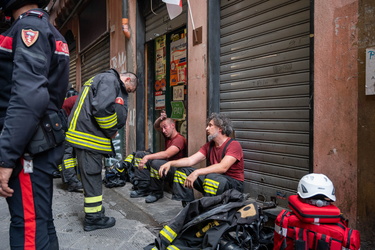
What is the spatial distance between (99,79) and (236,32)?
1.96 metres

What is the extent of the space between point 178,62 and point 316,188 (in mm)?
3635

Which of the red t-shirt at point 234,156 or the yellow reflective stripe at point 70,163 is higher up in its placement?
the red t-shirt at point 234,156

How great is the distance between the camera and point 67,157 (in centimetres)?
535

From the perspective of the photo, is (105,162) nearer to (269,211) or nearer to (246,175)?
(246,175)

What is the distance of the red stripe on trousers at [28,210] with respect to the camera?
1732 mm

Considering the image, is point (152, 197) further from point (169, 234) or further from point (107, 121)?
point (169, 234)

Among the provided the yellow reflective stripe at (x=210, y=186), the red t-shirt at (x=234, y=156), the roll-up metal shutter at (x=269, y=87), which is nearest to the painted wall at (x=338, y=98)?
the roll-up metal shutter at (x=269, y=87)

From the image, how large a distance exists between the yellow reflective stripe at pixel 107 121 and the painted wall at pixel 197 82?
147 cm

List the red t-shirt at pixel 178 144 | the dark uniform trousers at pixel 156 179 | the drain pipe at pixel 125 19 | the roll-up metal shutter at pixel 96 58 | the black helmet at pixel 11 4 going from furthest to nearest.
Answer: the roll-up metal shutter at pixel 96 58 < the drain pipe at pixel 125 19 < the red t-shirt at pixel 178 144 < the dark uniform trousers at pixel 156 179 < the black helmet at pixel 11 4

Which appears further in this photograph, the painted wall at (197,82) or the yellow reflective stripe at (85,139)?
the painted wall at (197,82)

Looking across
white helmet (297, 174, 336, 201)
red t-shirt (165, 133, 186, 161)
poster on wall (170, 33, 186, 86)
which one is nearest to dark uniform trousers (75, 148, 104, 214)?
red t-shirt (165, 133, 186, 161)

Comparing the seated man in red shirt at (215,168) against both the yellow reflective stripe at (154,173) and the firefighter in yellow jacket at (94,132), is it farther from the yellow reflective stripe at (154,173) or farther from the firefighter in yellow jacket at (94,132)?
the firefighter in yellow jacket at (94,132)

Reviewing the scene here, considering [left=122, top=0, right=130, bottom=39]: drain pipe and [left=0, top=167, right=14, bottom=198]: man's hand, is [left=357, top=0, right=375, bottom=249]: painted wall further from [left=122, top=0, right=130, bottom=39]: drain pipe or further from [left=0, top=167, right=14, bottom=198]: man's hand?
[left=122, top=0, right=130, bottom=39]: drain pipe

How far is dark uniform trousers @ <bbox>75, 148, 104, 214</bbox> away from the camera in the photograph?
3287 mm
